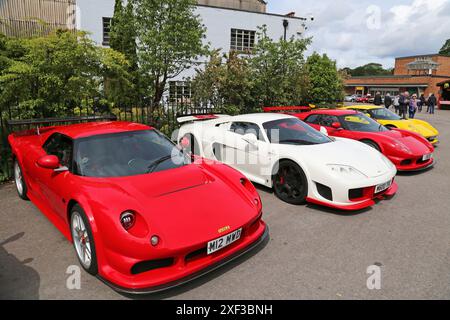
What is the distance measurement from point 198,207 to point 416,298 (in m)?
2.08

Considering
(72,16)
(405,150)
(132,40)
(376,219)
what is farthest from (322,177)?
(72,16)

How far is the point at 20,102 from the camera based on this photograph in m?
6.34

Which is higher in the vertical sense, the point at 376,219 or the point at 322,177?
the point at 322,177

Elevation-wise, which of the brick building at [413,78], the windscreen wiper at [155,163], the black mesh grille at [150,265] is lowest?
the black mesh grille at [150,265]

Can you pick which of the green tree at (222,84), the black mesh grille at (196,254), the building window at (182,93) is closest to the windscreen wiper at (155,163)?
→ the black mesh grille at (196,254)

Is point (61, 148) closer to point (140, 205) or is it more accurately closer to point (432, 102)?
point (140, 205)

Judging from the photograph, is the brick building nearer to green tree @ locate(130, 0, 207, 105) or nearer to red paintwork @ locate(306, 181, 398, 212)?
green tree @ locate(130, 0, 207, 105)

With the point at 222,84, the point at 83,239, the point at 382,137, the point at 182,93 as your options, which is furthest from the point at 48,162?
the point at 222,84

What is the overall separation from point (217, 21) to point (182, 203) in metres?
20.4

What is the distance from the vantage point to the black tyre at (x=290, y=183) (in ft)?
15.5

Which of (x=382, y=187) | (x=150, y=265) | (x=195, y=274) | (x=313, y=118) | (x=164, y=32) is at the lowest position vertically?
(x=195, y=274)

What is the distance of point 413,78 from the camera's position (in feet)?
162

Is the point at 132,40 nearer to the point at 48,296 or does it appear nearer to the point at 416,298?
the point at 48,296

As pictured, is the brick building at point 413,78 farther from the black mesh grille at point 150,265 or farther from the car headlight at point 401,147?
the black mesh grille at point 150,265
